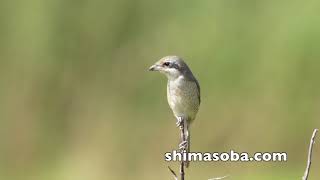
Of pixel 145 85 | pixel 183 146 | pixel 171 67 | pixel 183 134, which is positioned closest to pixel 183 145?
pixel 183 146

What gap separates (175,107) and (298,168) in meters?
4.37

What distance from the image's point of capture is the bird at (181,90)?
364cm

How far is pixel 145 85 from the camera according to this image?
812 centimetres

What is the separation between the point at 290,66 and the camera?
8156mm

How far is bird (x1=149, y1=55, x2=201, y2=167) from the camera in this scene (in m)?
3.64

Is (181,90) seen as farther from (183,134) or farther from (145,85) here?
(145,85)

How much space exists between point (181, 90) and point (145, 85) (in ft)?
14.3

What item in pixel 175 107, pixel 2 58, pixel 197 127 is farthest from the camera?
pixel 2 58

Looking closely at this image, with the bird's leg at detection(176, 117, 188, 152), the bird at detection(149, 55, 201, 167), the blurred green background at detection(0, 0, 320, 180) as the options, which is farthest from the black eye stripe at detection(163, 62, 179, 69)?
the blurred green background at detection(0, 0, 320, 180)

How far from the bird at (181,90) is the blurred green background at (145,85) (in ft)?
12.6

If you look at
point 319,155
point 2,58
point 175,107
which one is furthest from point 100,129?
point 175,107

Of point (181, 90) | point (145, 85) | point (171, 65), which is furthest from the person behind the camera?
point (145, 85)

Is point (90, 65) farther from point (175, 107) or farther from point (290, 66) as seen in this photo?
point (175, 107)

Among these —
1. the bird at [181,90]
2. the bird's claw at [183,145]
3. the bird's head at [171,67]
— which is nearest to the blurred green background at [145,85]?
the bird at [181,90]
